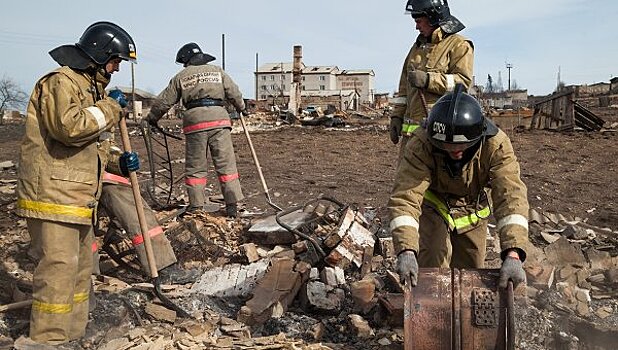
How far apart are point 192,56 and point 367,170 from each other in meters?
5.03

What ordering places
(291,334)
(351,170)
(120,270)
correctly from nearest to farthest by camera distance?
(291,334) → (120,270) → (351,170)

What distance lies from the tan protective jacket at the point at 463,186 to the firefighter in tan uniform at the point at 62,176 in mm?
1942

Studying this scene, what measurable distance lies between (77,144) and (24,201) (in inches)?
18.8

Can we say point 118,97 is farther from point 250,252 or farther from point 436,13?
point 436,13

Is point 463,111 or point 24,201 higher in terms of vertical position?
point 463,111

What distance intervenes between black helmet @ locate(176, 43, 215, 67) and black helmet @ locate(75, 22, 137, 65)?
2.71 m

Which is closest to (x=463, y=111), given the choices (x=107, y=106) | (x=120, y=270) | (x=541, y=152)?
(x=107, y=106)

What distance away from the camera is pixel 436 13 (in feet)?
16.0

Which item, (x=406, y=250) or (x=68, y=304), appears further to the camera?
(x=68, y=304)

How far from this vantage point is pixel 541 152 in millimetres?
12828

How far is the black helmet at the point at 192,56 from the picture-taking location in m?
6.63

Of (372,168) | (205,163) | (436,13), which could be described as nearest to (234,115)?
(205,163)

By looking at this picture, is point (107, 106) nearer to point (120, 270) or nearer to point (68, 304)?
point (68, 304)

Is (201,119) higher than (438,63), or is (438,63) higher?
(438,63)
